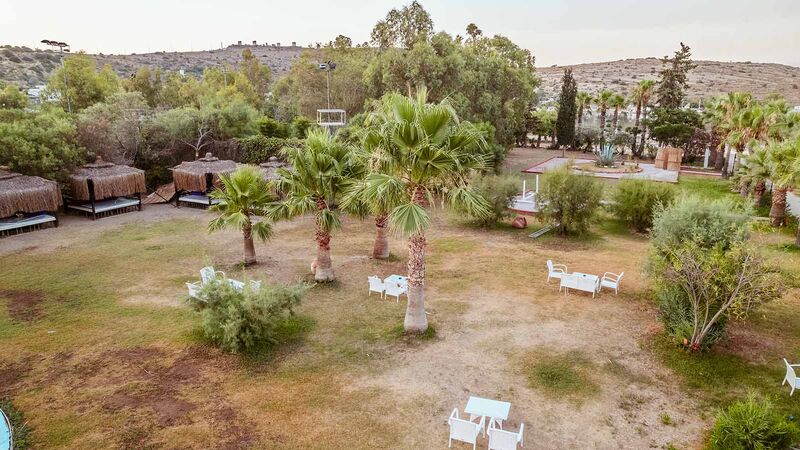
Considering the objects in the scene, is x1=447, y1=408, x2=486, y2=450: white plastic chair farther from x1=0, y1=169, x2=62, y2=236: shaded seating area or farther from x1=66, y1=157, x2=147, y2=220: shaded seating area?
x1=66, y1=157, x2=147, y2=220: shaded seating area

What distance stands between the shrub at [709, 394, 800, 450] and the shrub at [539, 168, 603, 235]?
1205cm

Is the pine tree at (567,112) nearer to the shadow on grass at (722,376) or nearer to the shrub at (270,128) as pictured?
the shrub at (270,128)

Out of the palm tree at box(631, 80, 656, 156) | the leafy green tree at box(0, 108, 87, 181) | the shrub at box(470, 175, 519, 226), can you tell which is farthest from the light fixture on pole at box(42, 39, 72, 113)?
the palm tree at box(631, 80, 656, 156)

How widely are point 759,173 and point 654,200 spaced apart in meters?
5.37

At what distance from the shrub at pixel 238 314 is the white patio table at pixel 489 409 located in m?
4.65

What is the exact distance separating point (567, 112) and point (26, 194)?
38.0m

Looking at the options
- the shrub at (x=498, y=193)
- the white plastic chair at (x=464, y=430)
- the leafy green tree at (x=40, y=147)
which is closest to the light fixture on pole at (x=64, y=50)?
the leafy green tree at (x=40, y=147)

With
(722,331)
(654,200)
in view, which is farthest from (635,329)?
(654,200)

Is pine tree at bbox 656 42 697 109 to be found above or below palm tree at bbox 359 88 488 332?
above

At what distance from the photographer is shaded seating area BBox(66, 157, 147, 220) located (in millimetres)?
22297

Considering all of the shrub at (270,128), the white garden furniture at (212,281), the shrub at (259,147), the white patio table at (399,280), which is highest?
the shrub at (270,128)

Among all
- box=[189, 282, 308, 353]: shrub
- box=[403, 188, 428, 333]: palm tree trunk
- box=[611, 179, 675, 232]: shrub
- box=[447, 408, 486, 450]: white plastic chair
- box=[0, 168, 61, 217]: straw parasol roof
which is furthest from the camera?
box=[611, 179, 675, 232]: shrub

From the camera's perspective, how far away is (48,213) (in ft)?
73.5

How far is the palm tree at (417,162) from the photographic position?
975 cm
